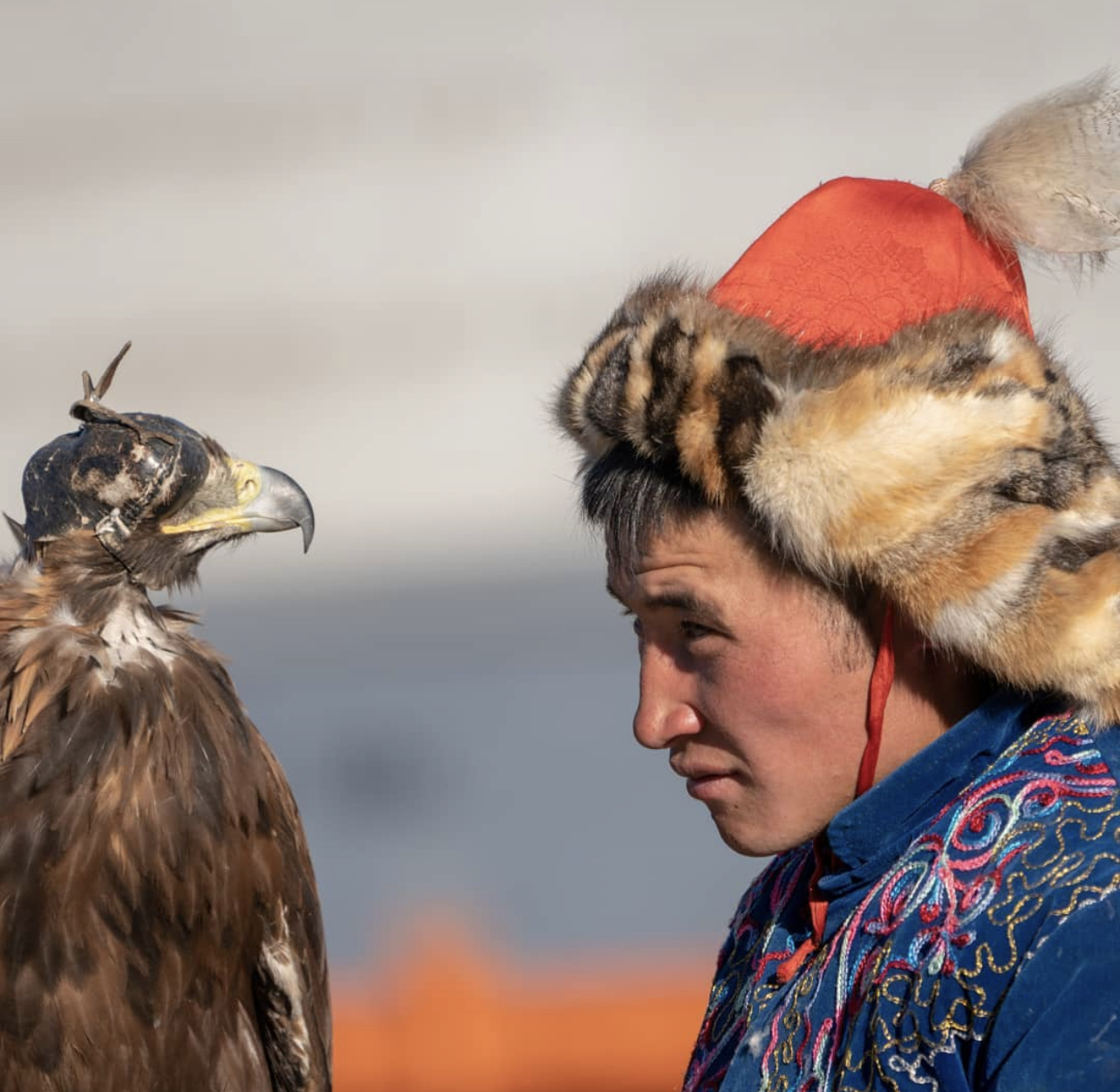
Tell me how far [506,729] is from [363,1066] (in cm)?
259

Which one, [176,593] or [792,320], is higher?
[792,320]

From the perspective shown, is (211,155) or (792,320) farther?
(211,155)

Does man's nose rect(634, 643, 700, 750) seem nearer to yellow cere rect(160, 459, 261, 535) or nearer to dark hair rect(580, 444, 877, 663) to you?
dark hair rect(580, 444, 877, 663)

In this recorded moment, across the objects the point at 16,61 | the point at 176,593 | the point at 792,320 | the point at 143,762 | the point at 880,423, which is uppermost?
the point at 16,61

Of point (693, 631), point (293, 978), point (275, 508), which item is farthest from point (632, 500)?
point (293, 978)

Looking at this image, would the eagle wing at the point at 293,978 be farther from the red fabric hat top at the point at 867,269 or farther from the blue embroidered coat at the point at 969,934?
the red fabric hat top at the point at 867,269

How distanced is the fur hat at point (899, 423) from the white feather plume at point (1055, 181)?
0.01 meters

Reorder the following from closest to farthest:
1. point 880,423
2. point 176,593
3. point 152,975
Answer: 1. point 880,423
2. point 152,975
3. point 176,593

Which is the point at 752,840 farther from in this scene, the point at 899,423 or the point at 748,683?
the point at 899,423

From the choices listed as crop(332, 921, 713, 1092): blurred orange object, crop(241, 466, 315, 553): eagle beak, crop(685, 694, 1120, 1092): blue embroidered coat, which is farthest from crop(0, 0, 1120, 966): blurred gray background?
crop(685, 694, 1120, 1092): blue embroidered coat

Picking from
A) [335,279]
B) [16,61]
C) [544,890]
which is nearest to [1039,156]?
[544,890]

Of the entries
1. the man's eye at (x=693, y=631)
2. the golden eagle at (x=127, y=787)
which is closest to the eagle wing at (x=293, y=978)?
the golden eagle at (x=127, y=787)

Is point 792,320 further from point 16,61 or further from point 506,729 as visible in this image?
point 16,61

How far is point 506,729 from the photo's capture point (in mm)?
6301
